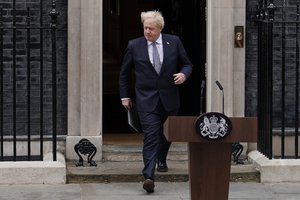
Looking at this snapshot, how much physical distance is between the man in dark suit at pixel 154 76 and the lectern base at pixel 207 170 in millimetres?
1328

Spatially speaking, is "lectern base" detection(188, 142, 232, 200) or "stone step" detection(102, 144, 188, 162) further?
"stone step" detection(102, 144, 188, 162)

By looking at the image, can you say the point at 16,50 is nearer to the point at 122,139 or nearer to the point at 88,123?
the point at 88,123

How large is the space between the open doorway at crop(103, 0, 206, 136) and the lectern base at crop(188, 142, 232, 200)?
2.85 metres

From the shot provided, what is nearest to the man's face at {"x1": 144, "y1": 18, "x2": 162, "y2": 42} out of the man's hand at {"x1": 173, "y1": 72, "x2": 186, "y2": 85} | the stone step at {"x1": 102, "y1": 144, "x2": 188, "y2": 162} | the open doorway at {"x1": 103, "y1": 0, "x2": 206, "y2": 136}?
the man's hand at {"x1": 173, "y1": 72, "x2": 186, "y2": 85}

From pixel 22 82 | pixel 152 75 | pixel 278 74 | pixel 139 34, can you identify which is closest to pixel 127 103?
pixel 152 75

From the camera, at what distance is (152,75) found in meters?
8.32

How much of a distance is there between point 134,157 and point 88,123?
0.67 m

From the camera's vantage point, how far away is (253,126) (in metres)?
6.82

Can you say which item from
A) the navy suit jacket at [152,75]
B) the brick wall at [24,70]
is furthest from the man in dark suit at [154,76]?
the brick wall at [24,70]

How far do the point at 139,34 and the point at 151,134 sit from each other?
24.7 feet

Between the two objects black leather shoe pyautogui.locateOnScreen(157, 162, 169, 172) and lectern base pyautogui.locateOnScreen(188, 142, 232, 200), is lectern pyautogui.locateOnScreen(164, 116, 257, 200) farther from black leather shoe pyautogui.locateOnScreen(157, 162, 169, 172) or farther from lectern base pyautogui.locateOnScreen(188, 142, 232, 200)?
Answer: black leather shoe pyautogui.locateOnScreen(157, 162, 169, 172)

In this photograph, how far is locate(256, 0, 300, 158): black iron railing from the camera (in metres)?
8.91

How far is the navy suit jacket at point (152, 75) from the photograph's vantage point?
27.3ft

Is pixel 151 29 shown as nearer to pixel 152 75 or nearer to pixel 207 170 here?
pixel 152 75
